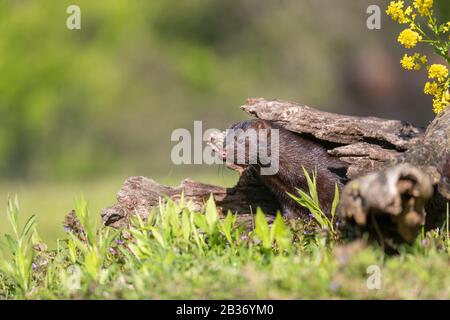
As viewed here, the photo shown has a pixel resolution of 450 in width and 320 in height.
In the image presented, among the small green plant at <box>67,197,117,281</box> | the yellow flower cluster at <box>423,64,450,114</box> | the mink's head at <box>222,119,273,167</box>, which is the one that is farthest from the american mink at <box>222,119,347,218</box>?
the small green plant at <box>67,197,117,281</box>

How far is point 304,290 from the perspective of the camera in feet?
13.0

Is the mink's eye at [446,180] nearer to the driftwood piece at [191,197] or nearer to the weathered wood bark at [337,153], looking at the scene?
the weathered wood bark at [337,153]

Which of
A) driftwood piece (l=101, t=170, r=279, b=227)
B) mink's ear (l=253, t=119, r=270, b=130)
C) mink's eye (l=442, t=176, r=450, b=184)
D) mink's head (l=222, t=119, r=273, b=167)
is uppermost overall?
mink's ear (l=253, t=119, r=270, b=130)

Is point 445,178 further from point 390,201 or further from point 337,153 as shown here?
point 390,201

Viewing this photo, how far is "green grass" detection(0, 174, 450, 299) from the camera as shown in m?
4.00

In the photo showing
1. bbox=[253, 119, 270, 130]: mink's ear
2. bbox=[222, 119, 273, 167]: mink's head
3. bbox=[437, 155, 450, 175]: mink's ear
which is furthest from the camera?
bbox=[253, 119, 270, 130]: mink's ear

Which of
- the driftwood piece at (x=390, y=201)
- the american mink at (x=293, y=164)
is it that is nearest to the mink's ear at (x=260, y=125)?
the american mink at (x=293, y=164)

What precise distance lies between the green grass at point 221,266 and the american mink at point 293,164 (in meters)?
0.67

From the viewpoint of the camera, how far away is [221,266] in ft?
14.5

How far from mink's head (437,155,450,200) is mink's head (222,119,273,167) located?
155 cm

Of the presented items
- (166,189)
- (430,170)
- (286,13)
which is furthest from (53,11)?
(430,170)

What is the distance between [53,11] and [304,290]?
13.3m

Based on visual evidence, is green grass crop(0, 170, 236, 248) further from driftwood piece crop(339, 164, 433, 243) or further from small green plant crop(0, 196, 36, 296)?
driftwood piece crop(339, 164, 433, 243)
